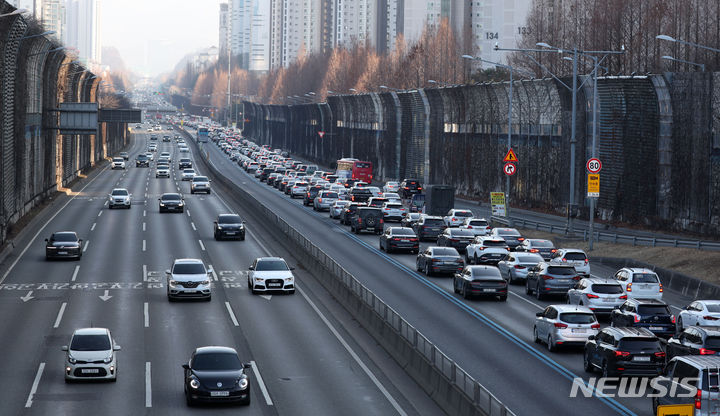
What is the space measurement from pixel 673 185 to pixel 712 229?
563 cm

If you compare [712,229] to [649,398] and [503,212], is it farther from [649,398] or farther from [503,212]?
[649,398]

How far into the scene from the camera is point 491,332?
110ft

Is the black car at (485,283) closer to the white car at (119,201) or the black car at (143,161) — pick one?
the white car at (119,201)

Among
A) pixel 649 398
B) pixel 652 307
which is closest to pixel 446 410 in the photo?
pixel 649 398

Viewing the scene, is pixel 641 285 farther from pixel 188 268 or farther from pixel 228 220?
pixel 228 220

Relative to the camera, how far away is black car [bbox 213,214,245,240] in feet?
192

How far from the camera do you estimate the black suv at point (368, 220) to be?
2527 inches

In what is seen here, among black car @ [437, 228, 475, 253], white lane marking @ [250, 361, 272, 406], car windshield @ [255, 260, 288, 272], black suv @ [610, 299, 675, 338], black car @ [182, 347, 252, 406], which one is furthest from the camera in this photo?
black car @ [437, 228, 475, 253]

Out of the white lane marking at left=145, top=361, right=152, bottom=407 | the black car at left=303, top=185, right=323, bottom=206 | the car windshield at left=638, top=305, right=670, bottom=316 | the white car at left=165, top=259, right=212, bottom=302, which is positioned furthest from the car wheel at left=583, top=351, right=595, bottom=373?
the black car at left=303, top=185, right=323, bottom=206

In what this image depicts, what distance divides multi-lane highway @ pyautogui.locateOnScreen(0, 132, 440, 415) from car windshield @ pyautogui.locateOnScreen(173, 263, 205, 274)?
124 centimetres

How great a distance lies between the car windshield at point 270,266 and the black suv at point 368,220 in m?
22.0

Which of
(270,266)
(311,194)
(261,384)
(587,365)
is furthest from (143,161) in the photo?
(587,365)

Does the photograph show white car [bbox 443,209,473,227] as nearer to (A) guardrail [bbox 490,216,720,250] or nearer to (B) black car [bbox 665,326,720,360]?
(A) guardrail [bbox 490,216,720,250]

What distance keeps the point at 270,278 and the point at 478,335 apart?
11.1m
